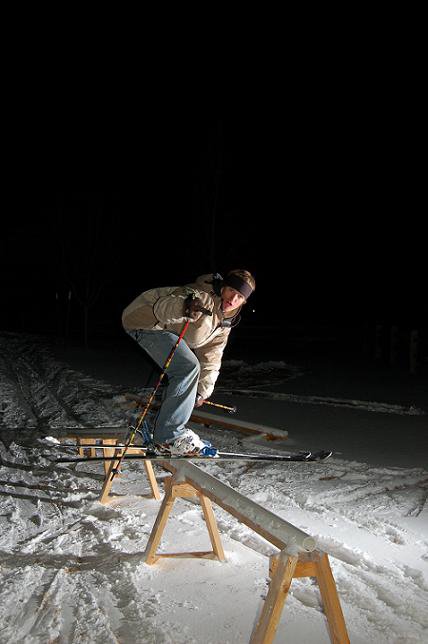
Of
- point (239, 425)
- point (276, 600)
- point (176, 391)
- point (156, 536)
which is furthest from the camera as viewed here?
point (239, 425)

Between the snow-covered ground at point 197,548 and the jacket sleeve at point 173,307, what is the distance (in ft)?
6.47

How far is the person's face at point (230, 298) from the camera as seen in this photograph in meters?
4.69

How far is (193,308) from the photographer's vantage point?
4.37 metres

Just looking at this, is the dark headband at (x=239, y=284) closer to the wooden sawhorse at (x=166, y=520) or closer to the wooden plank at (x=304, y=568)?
the wooden sawhorse at (x=166, y=520)

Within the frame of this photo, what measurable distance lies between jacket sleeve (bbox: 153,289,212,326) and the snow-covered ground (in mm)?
1971

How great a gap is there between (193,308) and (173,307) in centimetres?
21

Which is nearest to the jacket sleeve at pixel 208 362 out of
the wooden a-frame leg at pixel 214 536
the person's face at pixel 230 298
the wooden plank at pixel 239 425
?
the person's face at pixel 230 298

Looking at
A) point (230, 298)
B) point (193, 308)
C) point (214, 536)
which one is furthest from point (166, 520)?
point (230, 298)

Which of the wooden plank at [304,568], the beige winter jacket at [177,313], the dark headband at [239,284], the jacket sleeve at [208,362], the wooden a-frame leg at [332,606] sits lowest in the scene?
the wooden a-frame leg at [332,606]

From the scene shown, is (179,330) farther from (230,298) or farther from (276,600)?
(276,600)

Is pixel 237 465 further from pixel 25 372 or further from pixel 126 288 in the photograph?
pixel 126 288

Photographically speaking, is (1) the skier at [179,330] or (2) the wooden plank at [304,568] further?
(1) the skier at [179,330]

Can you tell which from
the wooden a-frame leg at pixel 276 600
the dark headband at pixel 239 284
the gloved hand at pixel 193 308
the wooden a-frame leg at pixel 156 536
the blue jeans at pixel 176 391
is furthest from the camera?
the blue jeans at pixel 176 391

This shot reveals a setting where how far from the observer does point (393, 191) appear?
3475cm
